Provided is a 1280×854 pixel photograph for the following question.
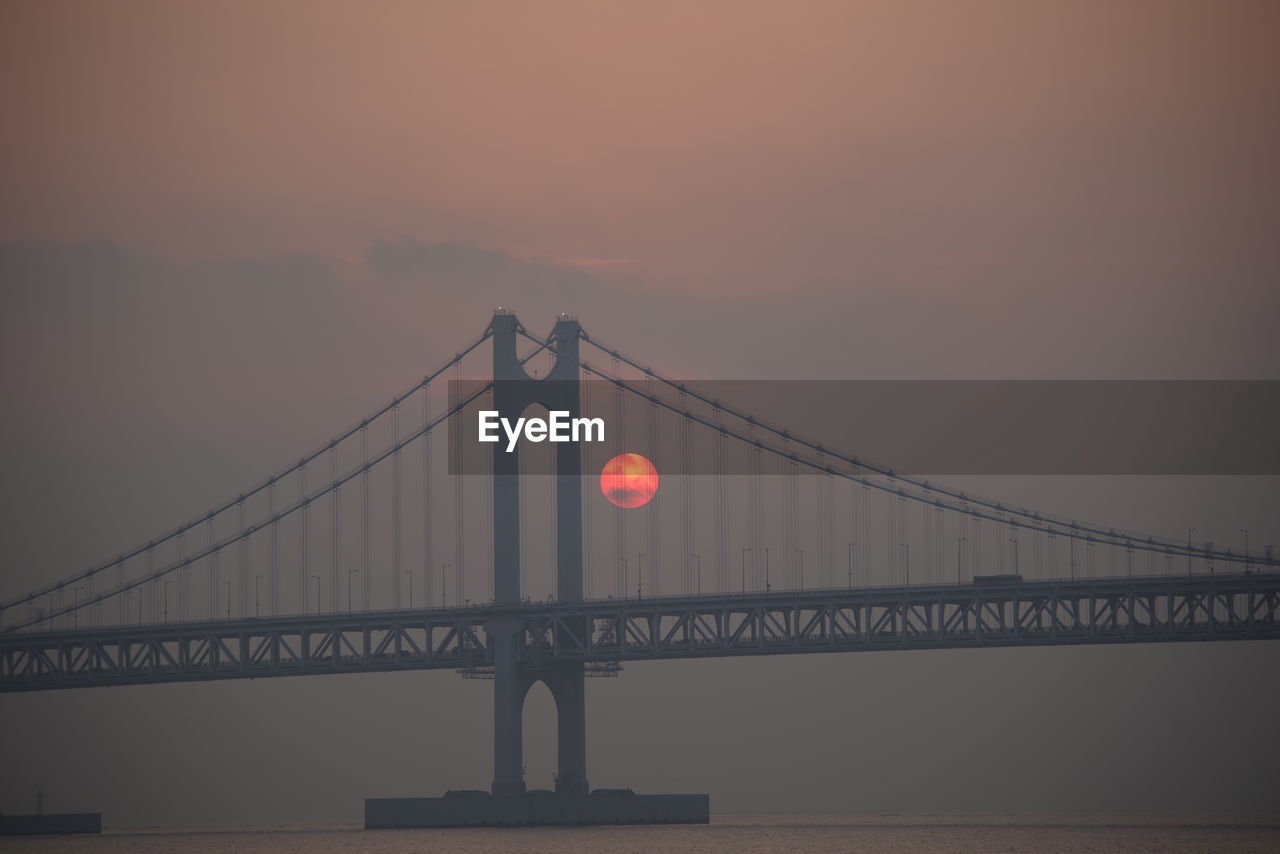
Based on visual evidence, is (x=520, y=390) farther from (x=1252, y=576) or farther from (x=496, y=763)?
(x=1252, y=576)

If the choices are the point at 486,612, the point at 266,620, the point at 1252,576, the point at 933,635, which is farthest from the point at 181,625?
the point at 1252,576

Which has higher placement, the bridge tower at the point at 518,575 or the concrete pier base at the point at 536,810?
the bridge tower at the point at 518,575

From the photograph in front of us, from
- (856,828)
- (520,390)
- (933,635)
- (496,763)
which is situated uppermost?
(520,390)

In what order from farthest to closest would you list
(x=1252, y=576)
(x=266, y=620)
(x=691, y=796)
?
(x=691, y=796) < (x=266, y=620) < (x=1252, y=576)

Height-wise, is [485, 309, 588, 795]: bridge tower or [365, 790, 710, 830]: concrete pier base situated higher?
[485, 309, 588, 795]: bridge tower
